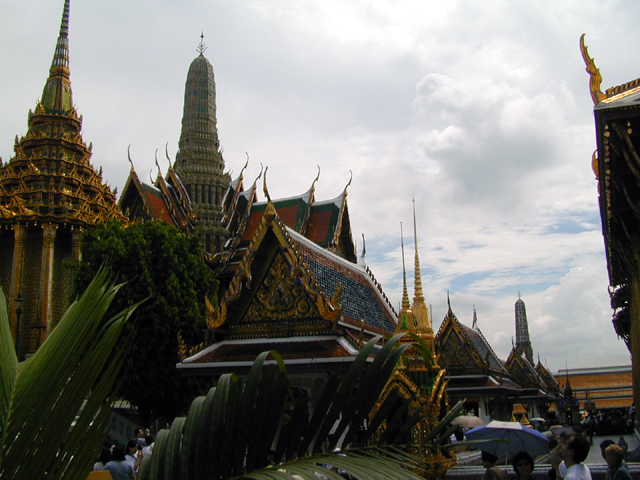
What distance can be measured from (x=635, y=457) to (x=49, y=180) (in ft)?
81.7

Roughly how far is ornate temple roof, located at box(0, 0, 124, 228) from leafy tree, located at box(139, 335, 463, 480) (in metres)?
26.4

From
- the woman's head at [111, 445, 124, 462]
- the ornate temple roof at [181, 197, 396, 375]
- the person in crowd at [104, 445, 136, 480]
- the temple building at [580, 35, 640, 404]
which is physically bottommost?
the person in crowd at [104, 445, 136, 480]

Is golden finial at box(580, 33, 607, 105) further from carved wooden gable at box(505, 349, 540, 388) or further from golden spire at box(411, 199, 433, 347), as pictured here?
carved wooden gable at box(505, 349, 540, 388)

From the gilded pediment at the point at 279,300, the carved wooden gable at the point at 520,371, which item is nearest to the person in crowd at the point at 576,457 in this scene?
the gilded pediment at the point at 279,300

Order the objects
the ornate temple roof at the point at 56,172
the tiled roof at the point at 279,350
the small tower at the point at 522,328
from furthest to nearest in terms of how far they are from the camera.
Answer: the small tower at the point at 522,328 → the ornate temple roof at the point at 56,172 → the tiled roof at the point at 279,350

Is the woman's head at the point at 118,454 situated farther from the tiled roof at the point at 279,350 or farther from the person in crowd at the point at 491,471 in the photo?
the person in crowd at the point at 491,471

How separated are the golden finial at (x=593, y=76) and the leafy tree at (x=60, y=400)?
7784 mm

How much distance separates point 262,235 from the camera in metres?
9.27

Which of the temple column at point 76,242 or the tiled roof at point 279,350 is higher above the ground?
the temple column at point 76,242

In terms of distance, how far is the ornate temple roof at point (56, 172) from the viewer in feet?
86.6

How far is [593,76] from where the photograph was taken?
8.96 metres

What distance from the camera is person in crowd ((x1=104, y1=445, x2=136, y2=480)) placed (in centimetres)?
627

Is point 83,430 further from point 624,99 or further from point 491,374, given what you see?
point 491,374

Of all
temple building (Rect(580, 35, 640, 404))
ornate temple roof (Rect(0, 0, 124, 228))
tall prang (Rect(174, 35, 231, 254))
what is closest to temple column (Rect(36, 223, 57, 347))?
ornate temple roof (Rect(0, 0, 124, 228))
